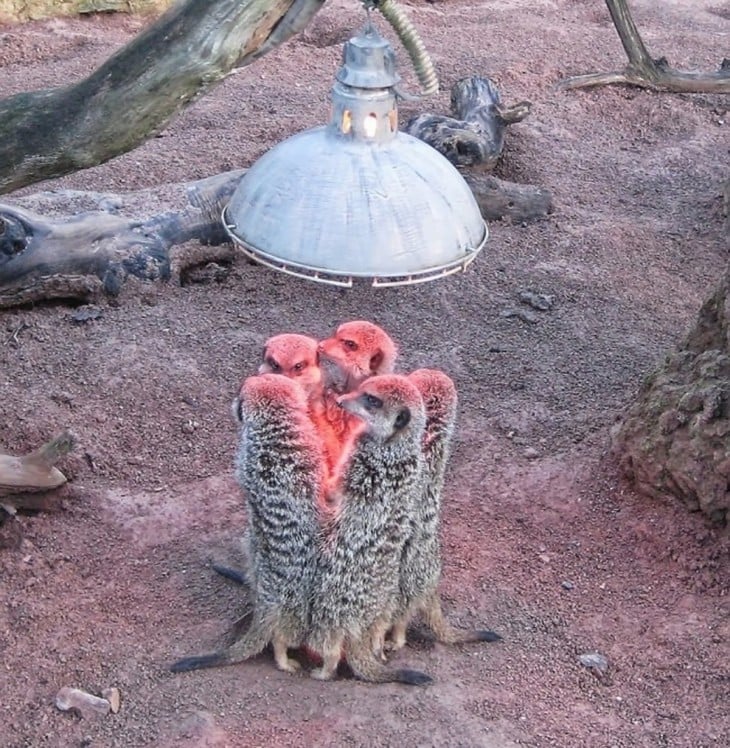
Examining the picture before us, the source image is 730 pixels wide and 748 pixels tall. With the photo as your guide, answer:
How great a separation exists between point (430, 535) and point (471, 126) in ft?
11.1

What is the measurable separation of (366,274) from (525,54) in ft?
21.6

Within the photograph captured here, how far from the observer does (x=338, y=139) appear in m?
1.75

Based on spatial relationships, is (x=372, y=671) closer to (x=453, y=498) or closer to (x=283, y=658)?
(x=283, y=658)

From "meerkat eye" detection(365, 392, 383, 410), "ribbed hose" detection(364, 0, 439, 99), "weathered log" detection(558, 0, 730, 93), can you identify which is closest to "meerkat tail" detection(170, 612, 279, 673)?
"meerkat eye" detection(365, 392, 383, 410)

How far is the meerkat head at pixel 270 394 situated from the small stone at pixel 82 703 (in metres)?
0.85

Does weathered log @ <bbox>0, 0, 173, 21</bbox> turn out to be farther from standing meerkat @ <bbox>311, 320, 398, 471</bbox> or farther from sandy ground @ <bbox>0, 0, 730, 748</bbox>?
standing meerkat @ <bbox>311, 320, 398, 471</bbox>

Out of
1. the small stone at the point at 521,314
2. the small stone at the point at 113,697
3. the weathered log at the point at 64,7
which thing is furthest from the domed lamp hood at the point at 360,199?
the weathered log at the point at 64,7

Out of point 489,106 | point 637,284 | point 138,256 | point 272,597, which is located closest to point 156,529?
point 272,597

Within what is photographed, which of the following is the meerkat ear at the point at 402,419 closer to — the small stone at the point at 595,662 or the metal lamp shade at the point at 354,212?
the metal lamp shade at the point at 354,212

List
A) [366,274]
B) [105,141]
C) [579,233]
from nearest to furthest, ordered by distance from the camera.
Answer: [366,274] → [105,141] → [579,233]

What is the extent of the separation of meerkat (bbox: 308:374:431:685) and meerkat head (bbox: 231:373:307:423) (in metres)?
0.13

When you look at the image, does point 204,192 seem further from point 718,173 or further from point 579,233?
point 718,173

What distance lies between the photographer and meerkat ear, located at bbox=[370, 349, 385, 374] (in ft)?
8.79

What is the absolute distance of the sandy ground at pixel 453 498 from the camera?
8.91 feet
